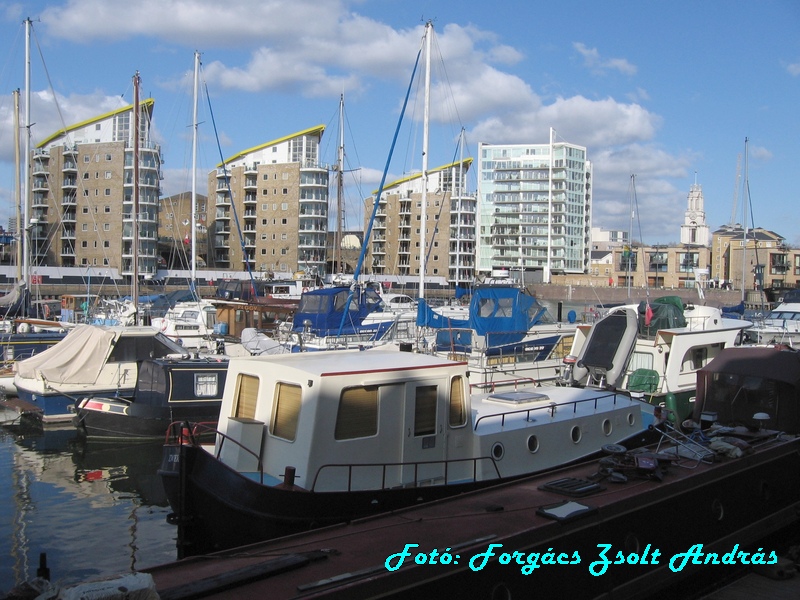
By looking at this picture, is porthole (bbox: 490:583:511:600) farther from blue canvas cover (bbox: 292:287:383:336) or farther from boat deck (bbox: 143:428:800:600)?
blue canvas cover (bbox: 292:287:383:336)

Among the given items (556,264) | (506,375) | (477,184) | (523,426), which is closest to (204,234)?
(477,184)

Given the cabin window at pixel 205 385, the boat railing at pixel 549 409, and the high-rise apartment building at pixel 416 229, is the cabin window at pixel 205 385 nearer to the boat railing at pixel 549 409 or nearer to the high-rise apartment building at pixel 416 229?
the boat railing at pixel 549 409

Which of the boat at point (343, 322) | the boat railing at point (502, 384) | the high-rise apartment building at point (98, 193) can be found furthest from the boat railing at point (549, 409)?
the high-rise apartment building at point (98, 193)

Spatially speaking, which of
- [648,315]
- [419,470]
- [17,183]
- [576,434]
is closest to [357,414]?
[419,470]

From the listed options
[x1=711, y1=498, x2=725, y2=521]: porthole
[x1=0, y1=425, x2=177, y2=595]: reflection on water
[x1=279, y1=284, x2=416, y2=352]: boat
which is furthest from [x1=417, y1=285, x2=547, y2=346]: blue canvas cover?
[x1=711, y1=498, x2=725, y2=521]: porthole

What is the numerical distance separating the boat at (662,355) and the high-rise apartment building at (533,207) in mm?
94429

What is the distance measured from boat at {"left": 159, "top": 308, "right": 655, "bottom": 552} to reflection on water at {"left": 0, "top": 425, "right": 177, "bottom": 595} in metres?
2.72

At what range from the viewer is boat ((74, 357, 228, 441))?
20.1 metres

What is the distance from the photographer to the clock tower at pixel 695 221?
543 feet

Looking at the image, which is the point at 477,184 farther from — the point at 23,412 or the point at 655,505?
the point at 655,505

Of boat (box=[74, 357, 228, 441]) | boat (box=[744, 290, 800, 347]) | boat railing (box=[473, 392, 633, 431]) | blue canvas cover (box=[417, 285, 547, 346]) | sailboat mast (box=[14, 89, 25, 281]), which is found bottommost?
boat (box=[74, 357, 228, 441])

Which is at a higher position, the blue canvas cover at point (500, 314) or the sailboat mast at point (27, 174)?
the sailboat mast at point (27, 174)

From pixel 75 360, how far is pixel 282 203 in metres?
69.3

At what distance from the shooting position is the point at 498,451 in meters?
11.6
